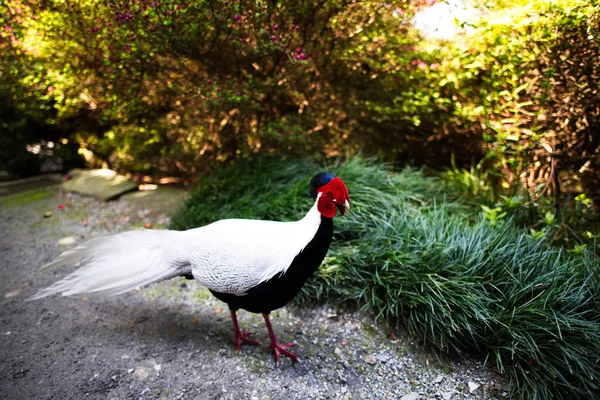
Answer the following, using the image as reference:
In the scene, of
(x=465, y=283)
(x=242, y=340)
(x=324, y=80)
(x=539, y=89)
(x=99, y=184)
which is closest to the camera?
(x=465, y=283)

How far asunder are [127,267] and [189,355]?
703mm

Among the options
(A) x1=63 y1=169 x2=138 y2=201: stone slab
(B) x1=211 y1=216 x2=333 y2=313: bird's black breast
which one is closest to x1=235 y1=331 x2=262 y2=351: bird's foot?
(B) x1=211 y1=216 x2=333 y2=313: bird's black breast

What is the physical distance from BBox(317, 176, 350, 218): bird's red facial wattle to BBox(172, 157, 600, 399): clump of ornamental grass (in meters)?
0.94

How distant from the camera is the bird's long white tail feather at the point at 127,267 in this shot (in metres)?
2.01

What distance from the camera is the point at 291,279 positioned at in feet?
6.14

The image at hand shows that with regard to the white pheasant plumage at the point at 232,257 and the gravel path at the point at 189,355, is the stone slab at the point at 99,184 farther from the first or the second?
the white pheasant plumage at the point at 232,257

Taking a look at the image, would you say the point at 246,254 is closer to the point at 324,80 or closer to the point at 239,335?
the point at 239,335

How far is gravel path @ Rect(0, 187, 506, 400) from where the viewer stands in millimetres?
1945

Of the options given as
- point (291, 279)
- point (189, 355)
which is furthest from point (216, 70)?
point (189, 355)

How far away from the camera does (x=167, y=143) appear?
4699mm

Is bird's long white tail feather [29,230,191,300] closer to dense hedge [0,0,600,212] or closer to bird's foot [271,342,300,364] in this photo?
bird's foot [271,342,300,364]

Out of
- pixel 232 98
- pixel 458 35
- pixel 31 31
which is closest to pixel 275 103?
pixel 232 98

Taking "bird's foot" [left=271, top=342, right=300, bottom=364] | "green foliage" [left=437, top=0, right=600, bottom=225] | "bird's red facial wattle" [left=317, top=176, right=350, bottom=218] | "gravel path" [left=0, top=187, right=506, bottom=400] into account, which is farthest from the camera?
"green foliage" [left=437, top=0, right=600, bottom=225]

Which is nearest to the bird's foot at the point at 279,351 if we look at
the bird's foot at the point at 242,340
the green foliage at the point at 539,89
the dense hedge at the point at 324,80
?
the bird's foot at the point at 242,340
